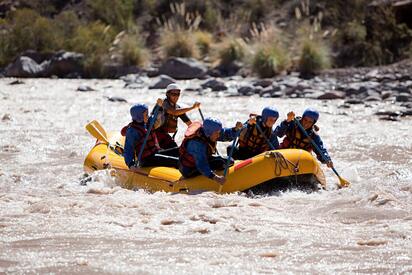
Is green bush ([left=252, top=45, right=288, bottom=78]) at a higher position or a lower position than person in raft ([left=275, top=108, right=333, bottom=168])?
lower

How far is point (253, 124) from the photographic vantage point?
721 centimetres

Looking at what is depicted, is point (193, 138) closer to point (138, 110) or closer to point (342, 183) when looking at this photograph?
point (138, 110)

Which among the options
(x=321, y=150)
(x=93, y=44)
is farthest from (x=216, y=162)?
(x=93, y=44)

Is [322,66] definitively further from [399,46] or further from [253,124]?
[253,124]

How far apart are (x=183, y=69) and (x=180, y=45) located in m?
1.41

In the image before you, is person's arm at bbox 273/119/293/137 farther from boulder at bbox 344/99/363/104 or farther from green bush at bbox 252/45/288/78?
green bush at bbox 252/45/288/78

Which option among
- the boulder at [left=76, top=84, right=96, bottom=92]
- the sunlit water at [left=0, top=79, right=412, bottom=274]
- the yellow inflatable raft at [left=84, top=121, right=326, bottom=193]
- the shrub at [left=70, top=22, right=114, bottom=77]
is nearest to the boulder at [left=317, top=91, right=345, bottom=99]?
the sunlit water at [left=0, top=79, right=412, bottom=274]

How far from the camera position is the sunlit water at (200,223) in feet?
14.7

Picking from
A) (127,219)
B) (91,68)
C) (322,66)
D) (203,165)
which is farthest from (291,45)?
(127,219)

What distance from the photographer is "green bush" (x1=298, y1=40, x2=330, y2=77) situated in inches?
632

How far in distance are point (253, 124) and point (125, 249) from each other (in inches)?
111

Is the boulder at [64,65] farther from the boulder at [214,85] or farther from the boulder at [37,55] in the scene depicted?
the boulder at [214,85]

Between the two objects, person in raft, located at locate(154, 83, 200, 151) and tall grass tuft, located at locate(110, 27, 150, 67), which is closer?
person in raft, located at locate(154, 83, 200, 151)

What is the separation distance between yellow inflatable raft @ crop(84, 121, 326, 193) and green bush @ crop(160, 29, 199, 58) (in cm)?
1141
